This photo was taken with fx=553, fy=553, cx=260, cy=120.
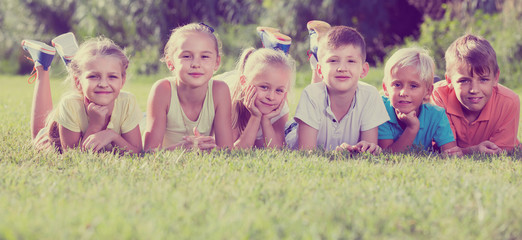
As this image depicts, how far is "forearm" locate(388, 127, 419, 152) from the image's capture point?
449 centimetres

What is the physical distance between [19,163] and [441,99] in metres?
3.47

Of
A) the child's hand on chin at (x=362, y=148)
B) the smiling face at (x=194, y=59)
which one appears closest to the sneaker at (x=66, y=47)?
the smiling face at (x=194, y=59)

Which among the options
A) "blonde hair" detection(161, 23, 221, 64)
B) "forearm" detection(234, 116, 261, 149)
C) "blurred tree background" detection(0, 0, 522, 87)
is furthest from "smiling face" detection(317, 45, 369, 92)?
"blurred tree background" detection(0, 0, 522, 87)

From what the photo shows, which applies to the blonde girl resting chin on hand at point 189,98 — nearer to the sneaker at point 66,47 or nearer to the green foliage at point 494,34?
the sneaker at point 66,47

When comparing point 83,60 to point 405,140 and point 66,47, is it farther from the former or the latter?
point 405,140

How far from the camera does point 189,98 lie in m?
4.62

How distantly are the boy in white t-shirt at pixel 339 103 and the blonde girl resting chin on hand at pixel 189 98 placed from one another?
25.6 inches

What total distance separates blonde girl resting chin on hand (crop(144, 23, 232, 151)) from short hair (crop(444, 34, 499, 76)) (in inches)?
76.1

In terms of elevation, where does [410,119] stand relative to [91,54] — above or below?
below

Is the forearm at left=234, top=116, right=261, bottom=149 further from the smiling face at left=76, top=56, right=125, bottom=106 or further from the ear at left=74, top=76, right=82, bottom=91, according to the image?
the ear at left=74, top=76, right=82, bottom=91

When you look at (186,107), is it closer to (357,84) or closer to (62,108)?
(62,108)

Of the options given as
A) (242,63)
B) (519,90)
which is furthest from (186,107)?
(519,90)

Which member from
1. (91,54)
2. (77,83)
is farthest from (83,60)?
(77,83)

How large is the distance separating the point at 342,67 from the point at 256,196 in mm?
1926
